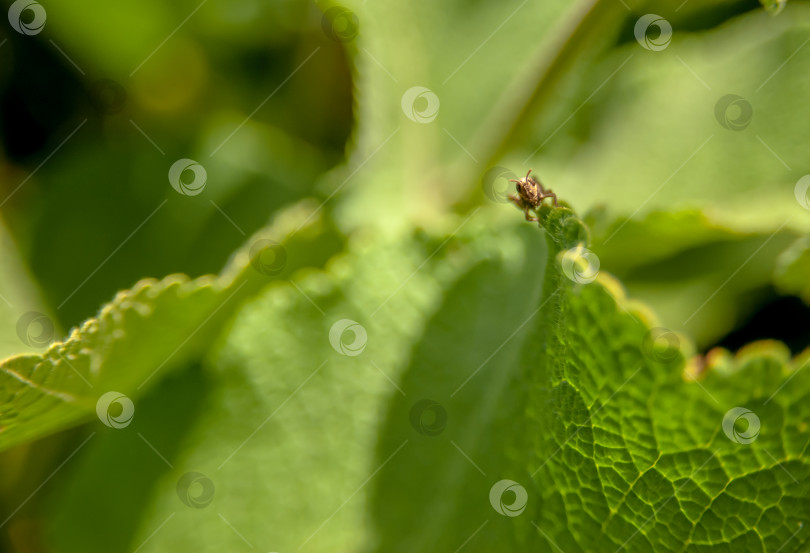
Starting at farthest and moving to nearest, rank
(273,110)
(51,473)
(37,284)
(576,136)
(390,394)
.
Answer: (273,110) → (576,136) → (37,284) → (51,473) → (390,394)

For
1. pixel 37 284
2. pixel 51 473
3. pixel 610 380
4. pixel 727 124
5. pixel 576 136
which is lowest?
pixel 51 473

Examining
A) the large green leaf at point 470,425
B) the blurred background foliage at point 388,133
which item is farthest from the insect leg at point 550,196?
the blurred background foliage at point 388,133

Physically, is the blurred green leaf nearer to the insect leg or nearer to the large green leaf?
the large green leaf

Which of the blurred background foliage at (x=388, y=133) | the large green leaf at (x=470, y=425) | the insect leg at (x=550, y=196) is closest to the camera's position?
the large green leaf at (x=470, y=425)

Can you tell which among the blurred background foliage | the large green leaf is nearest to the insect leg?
the large green leaf

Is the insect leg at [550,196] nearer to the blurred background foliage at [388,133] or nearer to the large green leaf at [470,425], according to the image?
the large green leaf at [470,425]

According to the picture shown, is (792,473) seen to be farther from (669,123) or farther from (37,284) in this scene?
(37,284)

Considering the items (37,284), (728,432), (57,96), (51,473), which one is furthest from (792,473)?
(57,96)

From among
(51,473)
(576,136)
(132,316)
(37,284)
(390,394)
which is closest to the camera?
(132,316)
